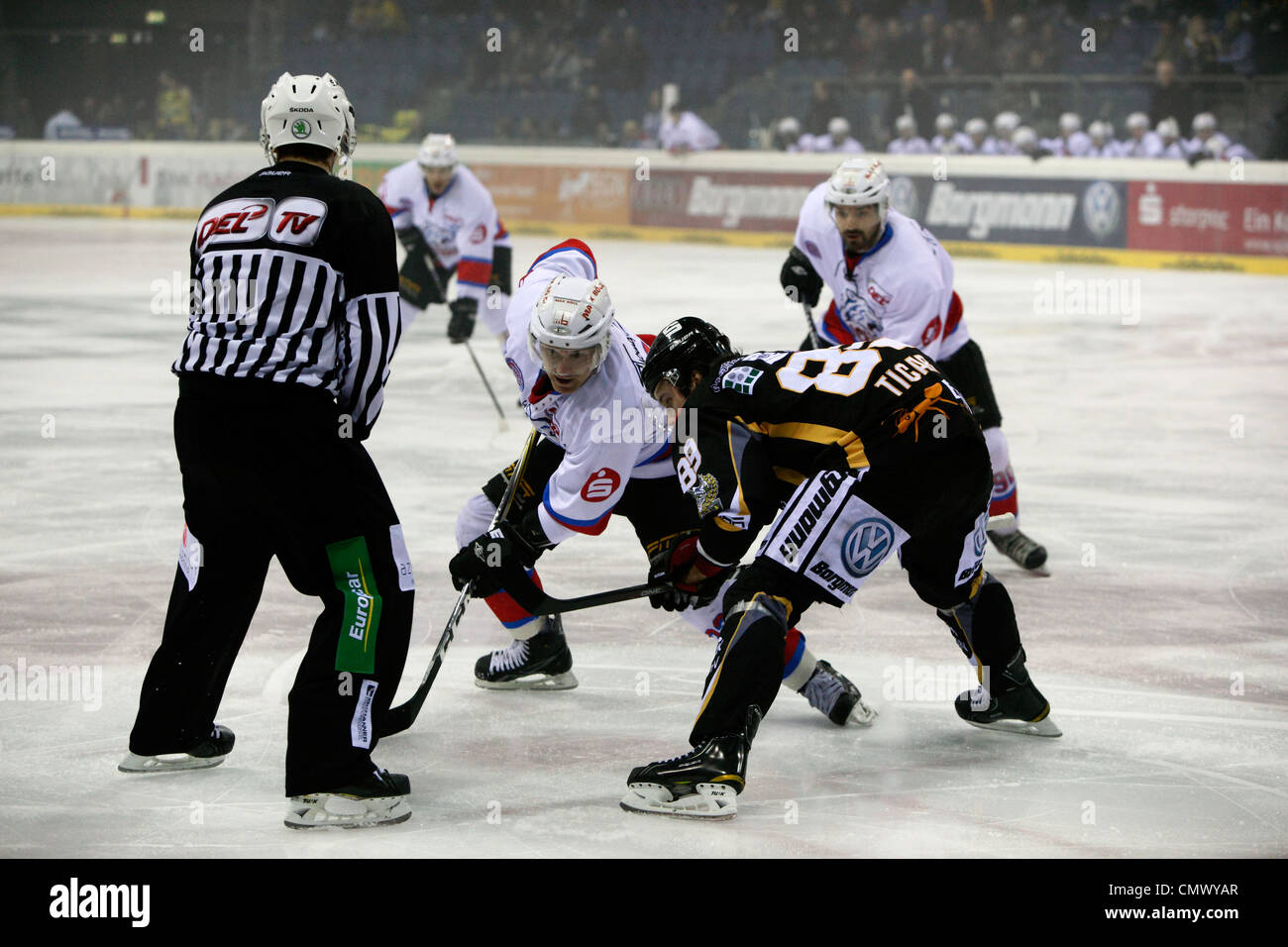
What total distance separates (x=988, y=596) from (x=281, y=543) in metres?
1.75

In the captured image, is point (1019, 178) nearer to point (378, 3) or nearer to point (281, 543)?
point (378, 3)

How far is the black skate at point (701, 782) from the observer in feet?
11.7

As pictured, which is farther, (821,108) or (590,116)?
(590,116)

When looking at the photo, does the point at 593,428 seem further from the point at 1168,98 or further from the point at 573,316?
the point at 1168,98

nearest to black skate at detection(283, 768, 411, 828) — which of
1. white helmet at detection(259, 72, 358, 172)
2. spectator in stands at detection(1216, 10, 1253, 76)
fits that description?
white helmet at detection(259, 72, 358, 172)

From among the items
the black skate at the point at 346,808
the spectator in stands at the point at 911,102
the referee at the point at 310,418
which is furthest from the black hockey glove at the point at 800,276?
the spectator in stands at the point at 911,102

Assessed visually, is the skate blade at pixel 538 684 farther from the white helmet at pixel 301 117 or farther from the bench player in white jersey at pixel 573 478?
the white helmet at pixel 301 117

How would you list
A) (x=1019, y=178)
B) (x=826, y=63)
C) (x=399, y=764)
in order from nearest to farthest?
(x=399, y=764) < (x=1019, y=178) < (x=826, y=63)

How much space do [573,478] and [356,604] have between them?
2.54 ft

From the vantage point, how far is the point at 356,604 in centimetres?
351

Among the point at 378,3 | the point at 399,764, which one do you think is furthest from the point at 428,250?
the point at 378,3

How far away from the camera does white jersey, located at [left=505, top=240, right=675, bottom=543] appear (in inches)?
160

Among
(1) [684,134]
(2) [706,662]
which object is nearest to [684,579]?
(2) [706,662]

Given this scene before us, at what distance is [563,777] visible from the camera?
389 centimetres
